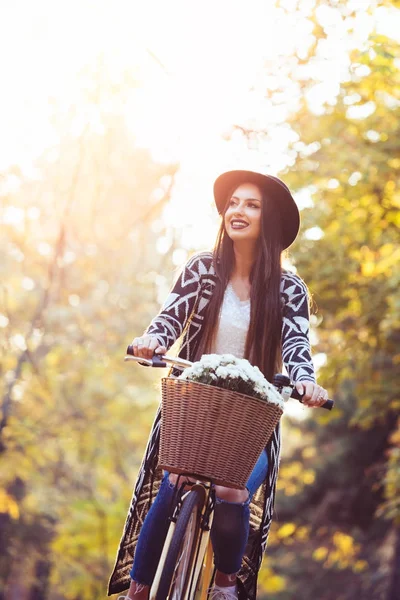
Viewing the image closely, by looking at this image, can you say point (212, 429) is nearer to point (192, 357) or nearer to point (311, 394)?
point (311, 394)

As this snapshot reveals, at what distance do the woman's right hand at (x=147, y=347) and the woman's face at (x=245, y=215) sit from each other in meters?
0.84

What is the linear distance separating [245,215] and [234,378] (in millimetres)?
1209

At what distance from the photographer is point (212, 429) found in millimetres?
3482

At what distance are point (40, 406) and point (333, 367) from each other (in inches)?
301

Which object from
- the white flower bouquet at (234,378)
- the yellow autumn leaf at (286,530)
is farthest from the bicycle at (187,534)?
the yellow autumn leaf at (286,530)

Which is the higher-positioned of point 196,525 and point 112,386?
point 112,386

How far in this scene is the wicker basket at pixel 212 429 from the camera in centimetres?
347

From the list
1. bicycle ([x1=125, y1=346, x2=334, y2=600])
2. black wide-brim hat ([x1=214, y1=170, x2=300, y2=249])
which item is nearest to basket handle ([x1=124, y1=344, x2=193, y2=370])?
bicycle ([x1=125, y1=346, x2=334, y2=600])

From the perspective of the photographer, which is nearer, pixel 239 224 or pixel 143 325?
pixel 239 224

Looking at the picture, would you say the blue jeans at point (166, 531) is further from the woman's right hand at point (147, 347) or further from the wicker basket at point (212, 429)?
the woman's right hand at point (147, 347)

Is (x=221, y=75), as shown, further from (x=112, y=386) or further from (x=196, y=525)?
(x=112, y=386)

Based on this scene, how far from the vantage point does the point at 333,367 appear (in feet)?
40.3

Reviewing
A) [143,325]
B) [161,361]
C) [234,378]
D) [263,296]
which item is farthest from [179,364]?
[143,325]

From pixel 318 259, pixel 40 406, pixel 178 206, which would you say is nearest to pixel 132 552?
pixel 178 206
